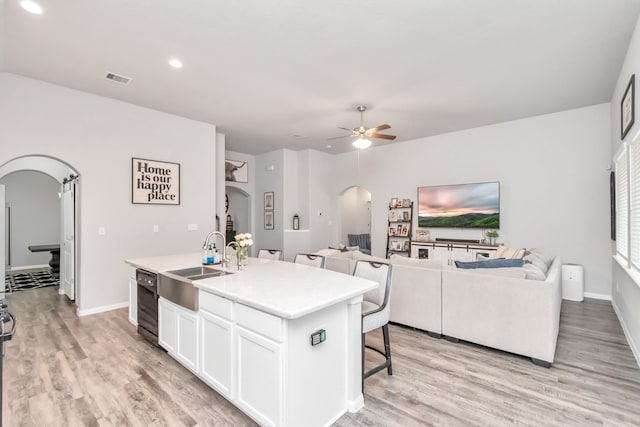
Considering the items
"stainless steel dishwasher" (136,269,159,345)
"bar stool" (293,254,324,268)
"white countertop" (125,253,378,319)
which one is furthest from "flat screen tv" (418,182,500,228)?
"stainless steel dishwasher" (136,269,159,345)

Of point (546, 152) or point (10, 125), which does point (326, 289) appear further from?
point (546, 152)

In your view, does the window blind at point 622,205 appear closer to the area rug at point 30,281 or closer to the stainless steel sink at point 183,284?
the stainless steel sink at point 183,284

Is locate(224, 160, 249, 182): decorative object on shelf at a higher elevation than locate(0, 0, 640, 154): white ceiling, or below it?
below

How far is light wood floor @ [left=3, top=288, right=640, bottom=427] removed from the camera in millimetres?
2117

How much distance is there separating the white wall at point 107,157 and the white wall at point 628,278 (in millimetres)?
5768

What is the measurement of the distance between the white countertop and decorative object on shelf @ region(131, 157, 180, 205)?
2.17 m

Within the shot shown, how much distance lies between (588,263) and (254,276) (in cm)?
547

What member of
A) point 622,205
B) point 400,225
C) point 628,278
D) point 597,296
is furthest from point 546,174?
point 400,225

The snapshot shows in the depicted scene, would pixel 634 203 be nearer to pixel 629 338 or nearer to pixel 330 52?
pixel 629 338

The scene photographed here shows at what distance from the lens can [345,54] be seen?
131 inches

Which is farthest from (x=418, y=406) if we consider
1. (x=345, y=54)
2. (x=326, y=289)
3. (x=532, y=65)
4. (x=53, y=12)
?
(x=53, y=12)

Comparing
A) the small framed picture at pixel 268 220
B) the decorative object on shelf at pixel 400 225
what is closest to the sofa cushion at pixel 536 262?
the decorative object on shelf at pixel 400 225

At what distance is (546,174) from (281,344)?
572 centimetres

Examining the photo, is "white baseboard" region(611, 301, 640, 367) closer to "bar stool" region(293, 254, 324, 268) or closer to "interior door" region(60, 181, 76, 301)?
"bar stool" region(293, 254, 324, 268)
